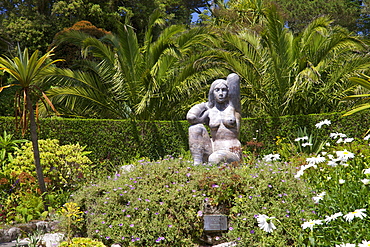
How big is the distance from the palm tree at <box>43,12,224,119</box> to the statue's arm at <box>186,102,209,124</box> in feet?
11.3

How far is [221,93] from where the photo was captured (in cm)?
602

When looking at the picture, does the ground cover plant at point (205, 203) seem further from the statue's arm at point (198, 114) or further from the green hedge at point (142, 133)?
the green hedge at point (142, 133)

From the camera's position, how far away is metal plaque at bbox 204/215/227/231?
422 cm

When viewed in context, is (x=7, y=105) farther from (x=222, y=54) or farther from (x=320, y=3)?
(x=320, y=3)

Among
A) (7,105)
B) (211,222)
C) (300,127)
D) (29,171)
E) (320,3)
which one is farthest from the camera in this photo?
(320,3)

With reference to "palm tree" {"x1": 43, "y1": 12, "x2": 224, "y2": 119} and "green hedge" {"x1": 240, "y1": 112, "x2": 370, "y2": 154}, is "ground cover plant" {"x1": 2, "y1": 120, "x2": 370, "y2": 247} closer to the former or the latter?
"green hedge" {"x1": 240, "y1": 112, "x2": 370, "y2": 154}

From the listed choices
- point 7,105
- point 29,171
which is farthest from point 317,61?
point 7,105

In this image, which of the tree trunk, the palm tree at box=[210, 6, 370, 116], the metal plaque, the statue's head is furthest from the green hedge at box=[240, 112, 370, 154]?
the tree trunk

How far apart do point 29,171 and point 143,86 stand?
4191 millimetres

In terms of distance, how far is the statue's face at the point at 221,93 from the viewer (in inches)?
237

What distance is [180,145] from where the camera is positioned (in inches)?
355

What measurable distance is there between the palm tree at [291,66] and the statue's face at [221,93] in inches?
126

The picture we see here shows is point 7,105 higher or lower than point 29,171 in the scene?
higher

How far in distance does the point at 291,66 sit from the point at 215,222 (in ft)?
20.1
